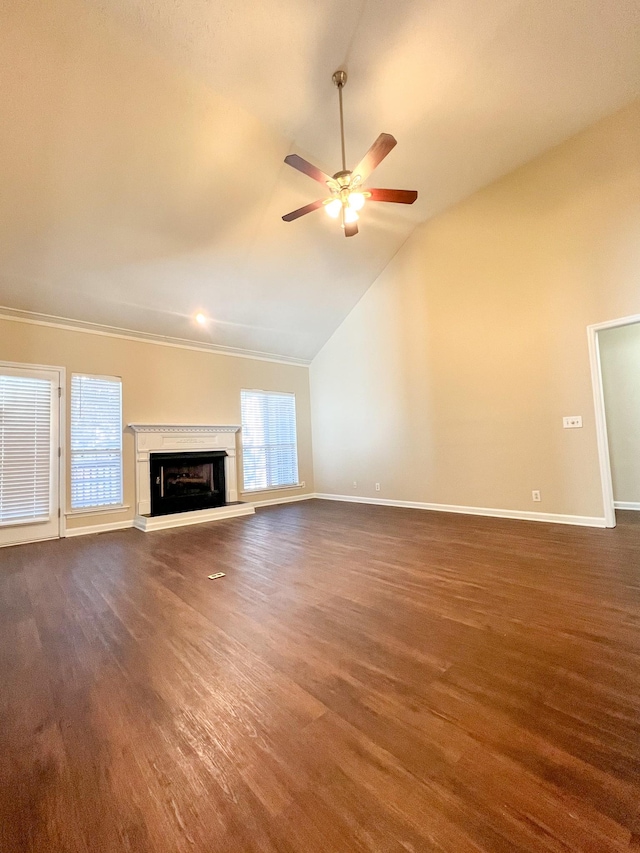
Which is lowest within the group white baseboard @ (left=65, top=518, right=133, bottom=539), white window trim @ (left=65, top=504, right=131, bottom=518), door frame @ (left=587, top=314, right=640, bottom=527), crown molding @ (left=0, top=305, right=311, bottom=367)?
white baseboard @ (left=65, top=518, right=133, bottom=539)

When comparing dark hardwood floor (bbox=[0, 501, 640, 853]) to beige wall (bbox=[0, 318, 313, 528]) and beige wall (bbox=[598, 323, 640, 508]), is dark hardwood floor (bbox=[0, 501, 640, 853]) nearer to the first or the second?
beige wall (bbox=[598, 323, 640, 508])

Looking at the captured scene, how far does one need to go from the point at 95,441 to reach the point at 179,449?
3.73 ft

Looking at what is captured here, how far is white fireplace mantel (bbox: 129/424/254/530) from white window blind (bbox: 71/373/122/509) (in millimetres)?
270

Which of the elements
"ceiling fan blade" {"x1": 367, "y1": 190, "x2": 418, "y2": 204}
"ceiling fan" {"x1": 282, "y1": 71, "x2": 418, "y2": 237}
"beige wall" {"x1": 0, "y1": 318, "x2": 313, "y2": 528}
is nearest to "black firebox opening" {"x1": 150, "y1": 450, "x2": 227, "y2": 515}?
"beige wall" {"x1": 0, "y1": 318, "x2": 313, "y2": 528}

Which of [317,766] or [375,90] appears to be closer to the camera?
[317,766]

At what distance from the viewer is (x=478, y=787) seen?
102 cm

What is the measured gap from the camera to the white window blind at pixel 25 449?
4.22 meters

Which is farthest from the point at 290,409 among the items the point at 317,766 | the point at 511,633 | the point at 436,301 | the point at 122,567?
the point at 317,766

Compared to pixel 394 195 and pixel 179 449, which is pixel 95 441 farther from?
pixel 394 195

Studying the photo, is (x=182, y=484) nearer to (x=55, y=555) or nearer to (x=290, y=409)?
(x=55, y=555)

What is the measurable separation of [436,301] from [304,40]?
3303mm

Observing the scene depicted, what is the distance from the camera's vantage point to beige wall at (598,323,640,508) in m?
4.75

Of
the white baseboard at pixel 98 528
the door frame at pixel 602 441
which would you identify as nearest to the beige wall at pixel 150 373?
the white baseboard at pixel 98 528

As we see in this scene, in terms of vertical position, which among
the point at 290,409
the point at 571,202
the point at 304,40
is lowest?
the point at 290,409
